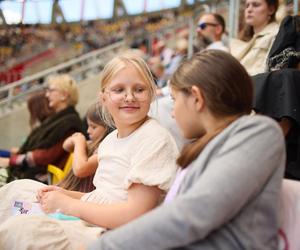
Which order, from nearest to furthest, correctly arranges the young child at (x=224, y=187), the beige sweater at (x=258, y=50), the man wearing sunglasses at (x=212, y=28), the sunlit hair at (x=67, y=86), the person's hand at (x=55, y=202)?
the young child at (x=224, y=187) < the person's hand at (x=55, y=202) < the beige sweater at (x=258, y=50) < the sunlit hair at (x=67, y=86) < the man wearing sunglasses at (x=212, y=28)

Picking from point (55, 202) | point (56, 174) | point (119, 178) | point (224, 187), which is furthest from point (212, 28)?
point (224, 187)

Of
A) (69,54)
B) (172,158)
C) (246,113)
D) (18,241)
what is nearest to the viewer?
(246,113)

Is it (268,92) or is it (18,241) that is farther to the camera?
(268,92)

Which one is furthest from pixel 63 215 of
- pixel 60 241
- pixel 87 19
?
pixel 87 19

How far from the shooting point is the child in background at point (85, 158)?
7.64ft

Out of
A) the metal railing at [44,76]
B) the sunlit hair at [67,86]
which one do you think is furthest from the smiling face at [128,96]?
the metal railing at [44,76]

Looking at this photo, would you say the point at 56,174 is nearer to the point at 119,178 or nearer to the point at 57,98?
the point at 57,98

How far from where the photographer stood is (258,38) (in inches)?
115

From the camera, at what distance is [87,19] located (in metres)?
17.4

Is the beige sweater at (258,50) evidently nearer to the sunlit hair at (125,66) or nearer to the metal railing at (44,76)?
A: the sunlit hair at (125,66)

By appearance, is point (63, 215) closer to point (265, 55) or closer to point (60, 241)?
point (60, 241)

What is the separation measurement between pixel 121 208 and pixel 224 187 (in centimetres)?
48

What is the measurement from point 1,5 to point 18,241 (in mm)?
12607

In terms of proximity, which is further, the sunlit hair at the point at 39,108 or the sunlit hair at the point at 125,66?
the sunlit hair at the point at 39,108
